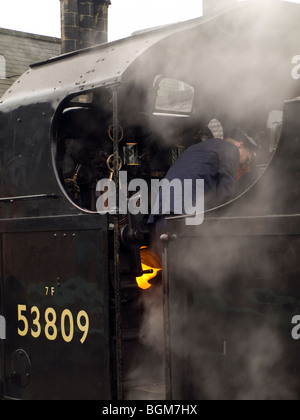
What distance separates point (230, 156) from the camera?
403 centimetres

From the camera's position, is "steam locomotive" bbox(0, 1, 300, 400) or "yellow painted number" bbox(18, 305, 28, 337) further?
"yellow painted number" bbox(18, 305, 28, 337)

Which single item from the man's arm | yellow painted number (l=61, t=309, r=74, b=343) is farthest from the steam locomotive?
the man's arm

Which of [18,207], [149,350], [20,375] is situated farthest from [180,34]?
[20,375]

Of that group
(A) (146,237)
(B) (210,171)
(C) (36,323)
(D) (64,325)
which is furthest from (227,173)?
(C) (36,323)

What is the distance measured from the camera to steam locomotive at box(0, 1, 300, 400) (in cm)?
300

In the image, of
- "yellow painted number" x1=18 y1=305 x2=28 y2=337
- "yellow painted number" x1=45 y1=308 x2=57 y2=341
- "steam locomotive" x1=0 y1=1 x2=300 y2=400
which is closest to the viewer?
"steam locomotive" x1=0 y1=1 x2=300 y2=400

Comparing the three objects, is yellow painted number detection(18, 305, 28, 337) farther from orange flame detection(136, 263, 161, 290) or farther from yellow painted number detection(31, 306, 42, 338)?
orange flame detection(136, 263, 161, 290)

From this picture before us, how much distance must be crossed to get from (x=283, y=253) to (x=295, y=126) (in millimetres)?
515

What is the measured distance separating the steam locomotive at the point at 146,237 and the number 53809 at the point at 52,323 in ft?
0.03

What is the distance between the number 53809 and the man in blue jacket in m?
0.75

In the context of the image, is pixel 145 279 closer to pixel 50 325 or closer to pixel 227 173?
pixel 50 325

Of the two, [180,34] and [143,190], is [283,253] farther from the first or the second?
[143,190]

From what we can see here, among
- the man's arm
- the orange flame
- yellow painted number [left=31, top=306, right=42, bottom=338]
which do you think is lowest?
yellow painted number [left=31, top=306, right=42, bottom=338]

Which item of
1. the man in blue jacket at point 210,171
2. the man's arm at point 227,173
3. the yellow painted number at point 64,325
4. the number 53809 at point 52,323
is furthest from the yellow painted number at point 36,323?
the man's arm at point 227,173
